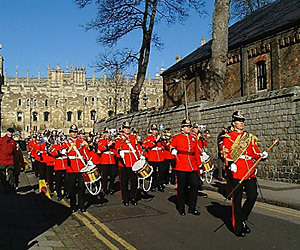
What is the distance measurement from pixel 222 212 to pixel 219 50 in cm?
1434

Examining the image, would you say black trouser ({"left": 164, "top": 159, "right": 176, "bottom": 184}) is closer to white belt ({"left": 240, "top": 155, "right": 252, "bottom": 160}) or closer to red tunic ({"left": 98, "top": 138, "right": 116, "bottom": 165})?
red tunic ({"left": 98, "top": 138, "right": 116, "bottom": 165})

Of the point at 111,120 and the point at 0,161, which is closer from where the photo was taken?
the point at 0,161

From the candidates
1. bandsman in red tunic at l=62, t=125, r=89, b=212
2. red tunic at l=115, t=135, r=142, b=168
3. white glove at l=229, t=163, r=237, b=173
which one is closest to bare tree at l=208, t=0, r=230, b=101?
red tunic at l=115, t=135, r=142, b=168

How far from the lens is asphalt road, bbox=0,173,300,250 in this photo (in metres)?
7.07

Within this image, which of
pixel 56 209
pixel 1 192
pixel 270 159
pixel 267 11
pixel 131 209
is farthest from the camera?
pixel 267 11

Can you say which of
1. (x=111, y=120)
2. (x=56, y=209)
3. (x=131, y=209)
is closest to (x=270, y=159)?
(x=131, y=209)

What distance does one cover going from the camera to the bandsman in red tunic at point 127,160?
37.0 ft

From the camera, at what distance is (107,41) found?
3303cm

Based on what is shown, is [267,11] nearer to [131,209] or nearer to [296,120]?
[296,120]

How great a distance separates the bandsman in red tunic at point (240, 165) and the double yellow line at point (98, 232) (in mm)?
2094

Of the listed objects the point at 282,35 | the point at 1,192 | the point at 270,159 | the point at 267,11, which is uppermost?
the point at 267,11

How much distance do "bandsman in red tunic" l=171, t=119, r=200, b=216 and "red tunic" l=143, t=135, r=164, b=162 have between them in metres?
4.65

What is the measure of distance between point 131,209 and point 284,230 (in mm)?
4075

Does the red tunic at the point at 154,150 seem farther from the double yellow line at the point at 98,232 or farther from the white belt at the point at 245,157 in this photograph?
the white belt at the point at 245,157
